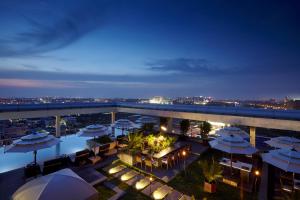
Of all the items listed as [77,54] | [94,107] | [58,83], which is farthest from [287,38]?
[58,83]

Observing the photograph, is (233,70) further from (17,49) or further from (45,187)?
(45,187)

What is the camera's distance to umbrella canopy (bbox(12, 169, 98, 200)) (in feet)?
10.1

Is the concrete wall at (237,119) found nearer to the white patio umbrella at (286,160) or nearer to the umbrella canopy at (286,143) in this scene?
the umbrella canopy at (286,143)

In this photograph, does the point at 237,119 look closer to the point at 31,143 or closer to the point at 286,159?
the point at 286,159

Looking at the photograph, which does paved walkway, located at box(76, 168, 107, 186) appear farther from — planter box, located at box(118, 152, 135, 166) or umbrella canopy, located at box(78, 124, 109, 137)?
umbrella canopy, located at box(78, 124, 109, 137)

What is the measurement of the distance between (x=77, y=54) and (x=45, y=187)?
25544 mm

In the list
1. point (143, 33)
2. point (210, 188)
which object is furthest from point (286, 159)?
point (143, 33)

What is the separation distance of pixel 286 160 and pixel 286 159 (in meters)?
0.04

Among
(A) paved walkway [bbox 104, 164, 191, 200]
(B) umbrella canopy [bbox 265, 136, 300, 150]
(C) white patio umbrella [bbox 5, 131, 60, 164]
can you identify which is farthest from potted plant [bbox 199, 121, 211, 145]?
(C) white patio umbrella [bbox 5, 131, 60, 164]

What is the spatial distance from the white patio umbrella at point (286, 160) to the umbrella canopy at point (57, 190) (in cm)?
592

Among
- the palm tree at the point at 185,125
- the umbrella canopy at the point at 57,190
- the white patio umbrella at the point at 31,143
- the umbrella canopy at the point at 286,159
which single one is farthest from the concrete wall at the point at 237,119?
the umbrella canopy at the point at 57,190

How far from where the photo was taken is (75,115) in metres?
13.4

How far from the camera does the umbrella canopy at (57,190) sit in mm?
3080

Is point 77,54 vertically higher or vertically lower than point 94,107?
higher
